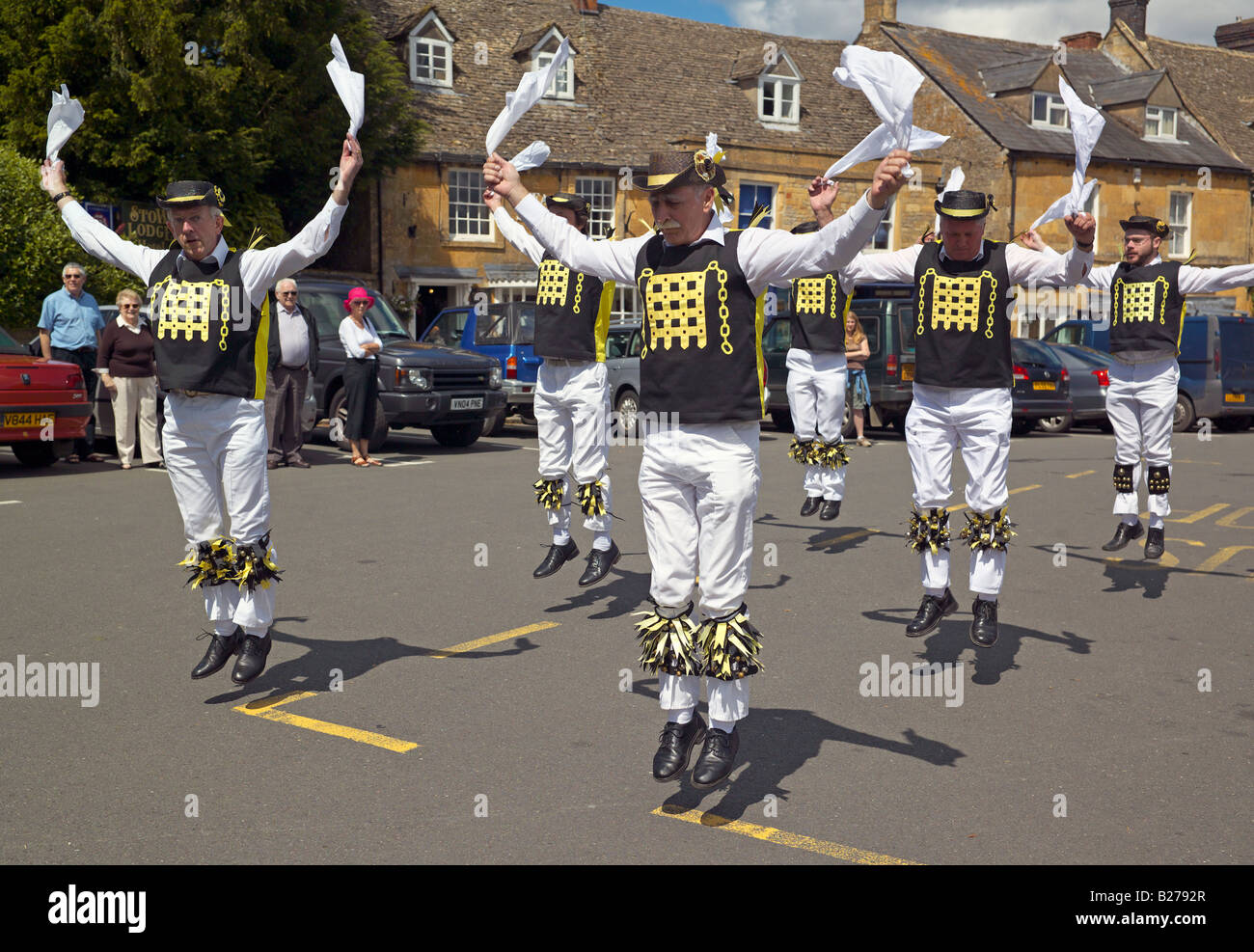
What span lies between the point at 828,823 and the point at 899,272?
393 cm

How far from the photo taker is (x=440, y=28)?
3209cm

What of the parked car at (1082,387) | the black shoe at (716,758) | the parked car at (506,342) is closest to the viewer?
the black shoe at (716,758)

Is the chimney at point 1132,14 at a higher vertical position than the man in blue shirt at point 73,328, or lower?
higher

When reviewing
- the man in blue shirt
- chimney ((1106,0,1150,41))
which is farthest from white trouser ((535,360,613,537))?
chimney ((1106,0,1150,41))

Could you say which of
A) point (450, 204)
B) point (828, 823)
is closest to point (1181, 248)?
point (450, 204)

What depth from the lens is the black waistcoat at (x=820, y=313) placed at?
10.8 metres

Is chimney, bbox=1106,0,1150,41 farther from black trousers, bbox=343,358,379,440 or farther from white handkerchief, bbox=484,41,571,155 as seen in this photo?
white handkerchief, bbox=484,41,571,155

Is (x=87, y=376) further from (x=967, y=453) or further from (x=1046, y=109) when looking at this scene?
(x=1046, y=109)

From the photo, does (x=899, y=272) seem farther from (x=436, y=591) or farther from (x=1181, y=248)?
(x=1181, y=248)

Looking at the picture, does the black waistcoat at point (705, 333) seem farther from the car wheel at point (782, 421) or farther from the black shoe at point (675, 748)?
the car wheel at point (782, 421)

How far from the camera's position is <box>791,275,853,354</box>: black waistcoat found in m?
10.8

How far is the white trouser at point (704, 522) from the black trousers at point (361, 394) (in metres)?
11.4

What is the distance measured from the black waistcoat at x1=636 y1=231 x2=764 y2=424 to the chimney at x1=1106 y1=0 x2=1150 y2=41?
46234mm

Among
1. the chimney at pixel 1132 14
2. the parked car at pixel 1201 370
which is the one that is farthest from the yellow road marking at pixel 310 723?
the chimney at pixel 1132 14
